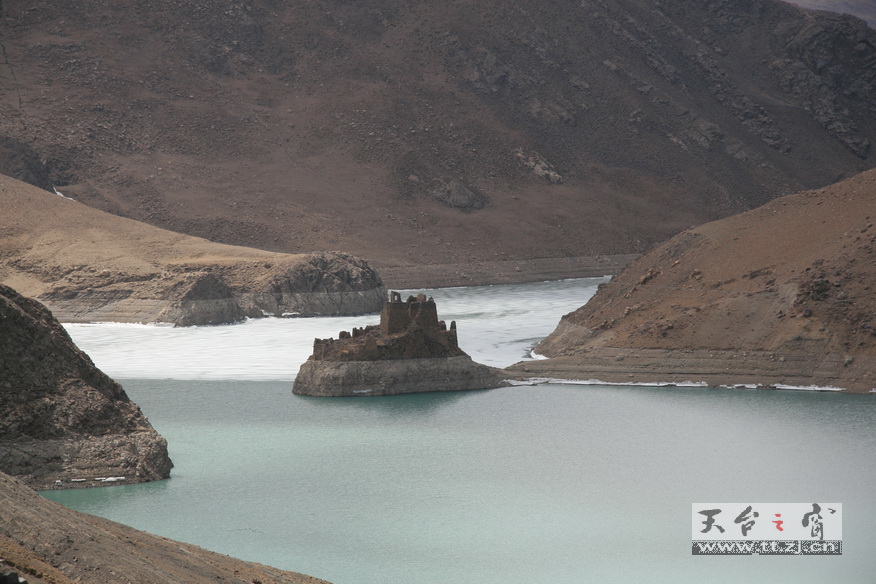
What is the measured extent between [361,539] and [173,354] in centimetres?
3962

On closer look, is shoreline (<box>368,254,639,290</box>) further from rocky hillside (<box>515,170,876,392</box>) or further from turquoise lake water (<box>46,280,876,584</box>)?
turquoise lake water (<box>46,280,876,584</box>)

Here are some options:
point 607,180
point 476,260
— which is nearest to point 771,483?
point 476,260

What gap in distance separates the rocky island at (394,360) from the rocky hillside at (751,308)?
5564mm

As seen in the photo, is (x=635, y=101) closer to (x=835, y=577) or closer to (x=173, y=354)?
(x=173, y=354)

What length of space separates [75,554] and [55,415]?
36.0 ft

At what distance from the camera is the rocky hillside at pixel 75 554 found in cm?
1512

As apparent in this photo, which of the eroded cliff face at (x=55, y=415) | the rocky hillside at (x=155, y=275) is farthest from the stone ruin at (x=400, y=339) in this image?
the rocky hillside at (x=155, y=275)

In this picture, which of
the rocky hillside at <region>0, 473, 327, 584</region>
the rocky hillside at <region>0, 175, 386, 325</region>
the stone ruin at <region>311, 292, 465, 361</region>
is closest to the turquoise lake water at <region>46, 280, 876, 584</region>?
the stone ruin at <region>311, 292, 465, 361</region>

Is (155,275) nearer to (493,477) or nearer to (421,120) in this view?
(493,477)

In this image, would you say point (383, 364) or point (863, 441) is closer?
point (863, 441)

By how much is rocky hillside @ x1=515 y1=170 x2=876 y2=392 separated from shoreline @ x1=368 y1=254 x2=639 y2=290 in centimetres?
5555

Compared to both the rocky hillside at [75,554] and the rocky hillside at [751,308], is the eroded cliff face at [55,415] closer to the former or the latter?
the rocky hillside at [75,554]

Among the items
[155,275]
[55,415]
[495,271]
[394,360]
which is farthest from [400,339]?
[495,271]

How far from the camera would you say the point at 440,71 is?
150 m
